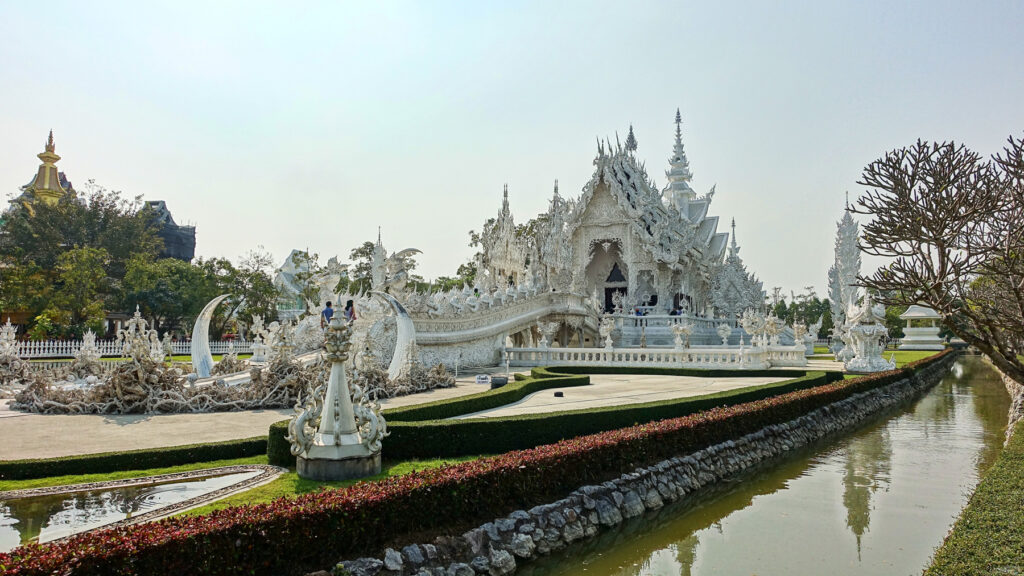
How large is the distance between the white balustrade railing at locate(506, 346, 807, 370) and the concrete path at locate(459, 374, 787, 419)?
1.74 m

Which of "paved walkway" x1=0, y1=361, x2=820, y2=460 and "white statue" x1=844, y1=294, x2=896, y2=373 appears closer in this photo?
"paved walkway" x1=0, y1=361, x2=820, y2=460

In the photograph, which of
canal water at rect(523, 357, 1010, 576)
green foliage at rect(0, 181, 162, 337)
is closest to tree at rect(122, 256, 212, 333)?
green foliage at rect(0, 181, 162, 337)

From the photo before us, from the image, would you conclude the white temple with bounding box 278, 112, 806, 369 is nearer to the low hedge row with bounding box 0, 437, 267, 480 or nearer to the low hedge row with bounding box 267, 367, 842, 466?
the low hedge row with bounding box 267, 367, 842, 466

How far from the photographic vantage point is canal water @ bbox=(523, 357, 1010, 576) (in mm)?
6777

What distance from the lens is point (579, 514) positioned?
741cm

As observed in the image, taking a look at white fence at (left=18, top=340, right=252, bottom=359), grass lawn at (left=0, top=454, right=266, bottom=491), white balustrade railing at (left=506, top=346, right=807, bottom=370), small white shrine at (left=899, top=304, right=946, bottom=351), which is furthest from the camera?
small white shrine at (left=899, top=304, right=946, bottom=351)

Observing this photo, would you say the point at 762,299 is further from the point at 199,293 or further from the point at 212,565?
the point at 212,565

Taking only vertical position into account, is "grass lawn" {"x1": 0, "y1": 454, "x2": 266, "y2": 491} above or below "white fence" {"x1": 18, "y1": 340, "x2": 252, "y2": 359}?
below

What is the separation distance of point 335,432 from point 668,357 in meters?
15.9

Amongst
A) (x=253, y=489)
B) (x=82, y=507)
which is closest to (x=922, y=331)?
(x=253, y=489)

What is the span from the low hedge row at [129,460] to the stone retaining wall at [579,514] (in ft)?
10.6

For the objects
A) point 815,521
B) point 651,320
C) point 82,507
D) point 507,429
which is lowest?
point 815,521

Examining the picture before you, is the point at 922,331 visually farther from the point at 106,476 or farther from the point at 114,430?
the point at 106,476

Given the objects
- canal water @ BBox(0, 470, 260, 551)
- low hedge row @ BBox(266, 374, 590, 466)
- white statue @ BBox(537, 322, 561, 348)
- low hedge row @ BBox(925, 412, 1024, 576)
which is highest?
white statue @ BBox(537, 322, 561, 348)
